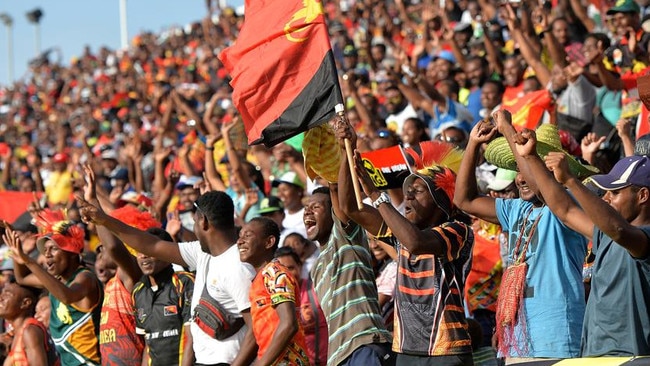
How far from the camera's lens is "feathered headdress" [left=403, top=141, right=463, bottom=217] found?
6.10 m

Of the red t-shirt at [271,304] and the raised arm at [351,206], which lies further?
the red t-shirt at [271,304]

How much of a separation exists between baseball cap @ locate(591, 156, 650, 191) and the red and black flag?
1.55m

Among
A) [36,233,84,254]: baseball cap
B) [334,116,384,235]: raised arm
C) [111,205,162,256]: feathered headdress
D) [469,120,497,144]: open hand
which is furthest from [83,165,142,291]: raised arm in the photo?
[469,120,497,144]: open hand

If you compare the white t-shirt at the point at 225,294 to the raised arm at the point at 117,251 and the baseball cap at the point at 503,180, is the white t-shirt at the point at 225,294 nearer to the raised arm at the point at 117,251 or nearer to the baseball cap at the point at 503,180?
the raised arm at the point at 117,251

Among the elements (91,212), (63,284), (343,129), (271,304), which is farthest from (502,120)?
(63,284)

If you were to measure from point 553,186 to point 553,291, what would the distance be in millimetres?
762

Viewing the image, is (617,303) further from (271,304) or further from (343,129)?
(271,304)

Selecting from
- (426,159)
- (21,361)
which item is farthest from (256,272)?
(21,361)

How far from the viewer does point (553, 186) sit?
198 inches

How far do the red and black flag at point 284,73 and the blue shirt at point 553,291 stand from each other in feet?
4.13

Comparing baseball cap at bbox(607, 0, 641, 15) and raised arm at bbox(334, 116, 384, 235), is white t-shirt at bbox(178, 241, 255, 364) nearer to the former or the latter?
raised arm at bbox(334, 116, 384, 235)

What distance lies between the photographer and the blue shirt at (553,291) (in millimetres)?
5547

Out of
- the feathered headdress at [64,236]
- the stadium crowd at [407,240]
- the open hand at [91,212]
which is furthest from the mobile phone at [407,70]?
the open hand at [91,212]

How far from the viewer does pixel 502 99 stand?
10.6m
